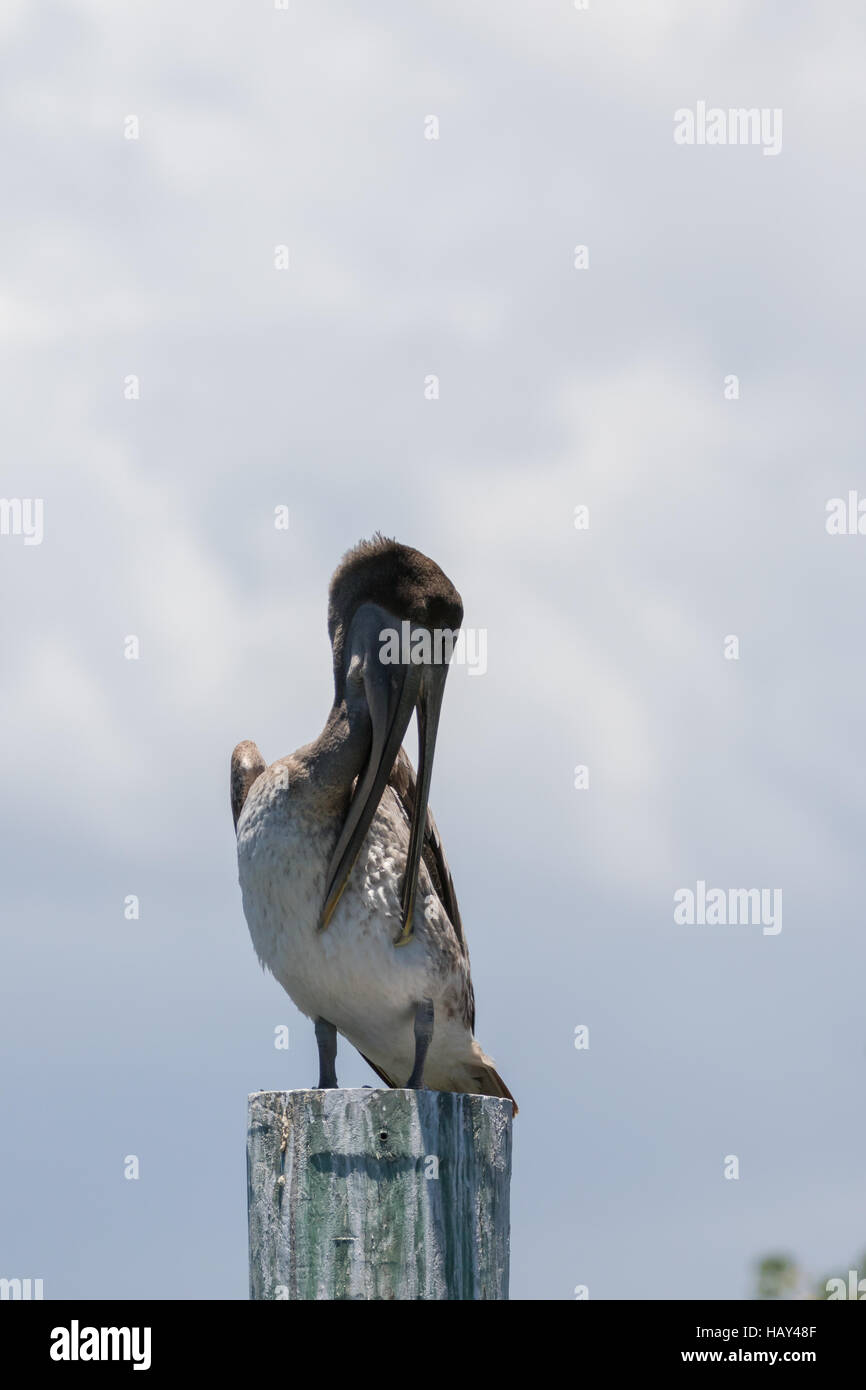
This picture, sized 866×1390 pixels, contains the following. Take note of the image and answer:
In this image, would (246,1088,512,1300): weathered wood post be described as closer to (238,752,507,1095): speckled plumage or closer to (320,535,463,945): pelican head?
(238,752,507,1095): speckled plumage

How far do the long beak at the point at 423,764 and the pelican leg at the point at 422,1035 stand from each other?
1.00ft

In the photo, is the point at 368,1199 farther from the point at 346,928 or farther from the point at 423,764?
the point at 423,764

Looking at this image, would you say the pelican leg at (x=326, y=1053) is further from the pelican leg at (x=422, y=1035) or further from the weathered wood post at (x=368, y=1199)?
the weathered wood post at (x=368, y=1199)

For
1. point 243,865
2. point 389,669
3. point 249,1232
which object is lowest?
point 249,1232

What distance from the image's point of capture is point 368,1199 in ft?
20.4

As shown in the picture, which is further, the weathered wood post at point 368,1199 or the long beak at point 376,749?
the long beak at point 376,749

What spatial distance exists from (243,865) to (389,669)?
1.15 metres

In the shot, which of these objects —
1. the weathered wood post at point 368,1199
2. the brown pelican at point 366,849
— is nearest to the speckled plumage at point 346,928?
the brown pelican at point 366,849

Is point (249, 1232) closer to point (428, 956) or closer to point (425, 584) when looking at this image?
point (428, 956)

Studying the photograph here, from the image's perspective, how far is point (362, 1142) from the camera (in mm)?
6277

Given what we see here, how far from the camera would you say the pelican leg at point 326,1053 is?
7930mm

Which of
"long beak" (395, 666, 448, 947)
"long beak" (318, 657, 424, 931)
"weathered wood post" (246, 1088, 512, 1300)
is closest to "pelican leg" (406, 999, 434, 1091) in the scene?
"long beak" (395, 666, 448, 947)
